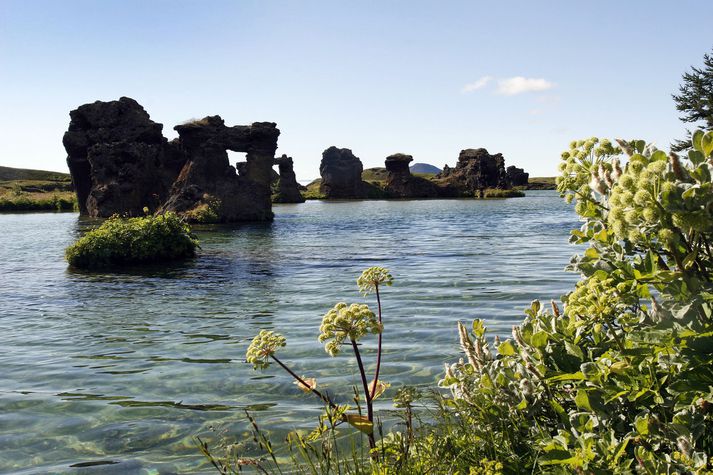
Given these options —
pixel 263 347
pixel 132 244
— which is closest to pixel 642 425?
pixel 263 347

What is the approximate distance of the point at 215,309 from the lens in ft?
47.2

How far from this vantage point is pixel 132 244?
80.5ft

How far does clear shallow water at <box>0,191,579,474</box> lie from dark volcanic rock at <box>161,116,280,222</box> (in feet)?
94.0

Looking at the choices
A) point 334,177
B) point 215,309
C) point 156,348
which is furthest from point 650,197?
→ point 334,177

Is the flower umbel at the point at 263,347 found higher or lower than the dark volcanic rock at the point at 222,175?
lower

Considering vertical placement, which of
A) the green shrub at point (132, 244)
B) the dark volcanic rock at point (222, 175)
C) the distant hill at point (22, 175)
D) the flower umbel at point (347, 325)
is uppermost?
the distant hill at point (22, 175)

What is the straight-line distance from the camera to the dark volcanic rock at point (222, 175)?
5423 centimetres

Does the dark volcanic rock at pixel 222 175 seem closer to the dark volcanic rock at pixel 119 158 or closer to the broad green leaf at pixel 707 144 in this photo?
the dark volcanic rock at pixel 119 158

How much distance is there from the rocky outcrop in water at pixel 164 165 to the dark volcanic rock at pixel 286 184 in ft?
163

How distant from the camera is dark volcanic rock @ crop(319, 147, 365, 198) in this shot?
161500mm

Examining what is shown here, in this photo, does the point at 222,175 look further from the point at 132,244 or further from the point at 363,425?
the point at 363,425

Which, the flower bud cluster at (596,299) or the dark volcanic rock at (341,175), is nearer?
the flower bud cluster at (596,299)

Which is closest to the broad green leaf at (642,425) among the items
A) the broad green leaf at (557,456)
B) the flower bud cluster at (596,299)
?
the broad green leaf at (557,456)

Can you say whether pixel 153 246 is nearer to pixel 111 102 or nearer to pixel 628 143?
pixel 628 143
